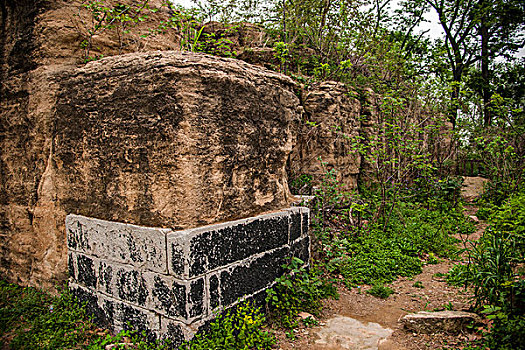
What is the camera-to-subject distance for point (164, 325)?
2539 millimetres

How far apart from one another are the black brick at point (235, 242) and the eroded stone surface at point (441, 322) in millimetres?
1440

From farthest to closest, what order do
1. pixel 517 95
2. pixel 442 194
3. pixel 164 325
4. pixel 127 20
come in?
pixel 517 95 < pixel 442 194 < pixel 127 20 < pixel 164 325

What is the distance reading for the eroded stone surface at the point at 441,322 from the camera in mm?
3020

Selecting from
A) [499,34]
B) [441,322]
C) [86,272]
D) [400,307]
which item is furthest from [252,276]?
[499,34]

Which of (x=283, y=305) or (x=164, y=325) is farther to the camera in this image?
(x=283, y=305)

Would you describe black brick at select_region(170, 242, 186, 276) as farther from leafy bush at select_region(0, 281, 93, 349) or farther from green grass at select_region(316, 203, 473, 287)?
green grass at select_region(316, 203, 473, 287)

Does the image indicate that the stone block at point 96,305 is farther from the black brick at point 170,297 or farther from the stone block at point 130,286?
the black brick at point 170,297

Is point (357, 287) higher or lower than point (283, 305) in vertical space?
lower

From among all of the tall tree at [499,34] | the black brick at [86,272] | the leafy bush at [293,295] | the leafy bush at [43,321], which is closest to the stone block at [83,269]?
the black brick at [86,272]

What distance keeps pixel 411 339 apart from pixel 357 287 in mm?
1343

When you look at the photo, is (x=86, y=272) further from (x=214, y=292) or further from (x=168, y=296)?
(x=214, y=292)

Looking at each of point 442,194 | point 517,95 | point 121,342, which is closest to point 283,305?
point 121,342

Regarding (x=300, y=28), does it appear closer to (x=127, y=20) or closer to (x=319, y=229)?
(x=127, y=20)

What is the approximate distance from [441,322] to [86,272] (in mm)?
3314
